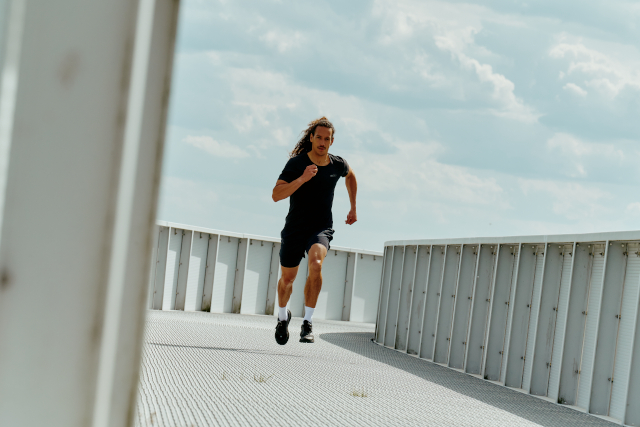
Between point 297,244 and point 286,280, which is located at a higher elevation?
point 297,244

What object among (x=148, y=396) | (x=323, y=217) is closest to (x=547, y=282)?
(x=323, y=217)

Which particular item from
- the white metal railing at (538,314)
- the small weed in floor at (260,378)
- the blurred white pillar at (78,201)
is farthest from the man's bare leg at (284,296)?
the blurred white pillar at (78,201)

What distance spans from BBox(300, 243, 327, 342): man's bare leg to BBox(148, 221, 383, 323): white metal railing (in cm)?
685

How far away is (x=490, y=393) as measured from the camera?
599cm

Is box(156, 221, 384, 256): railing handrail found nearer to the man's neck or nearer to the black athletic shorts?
the black athletic shorts

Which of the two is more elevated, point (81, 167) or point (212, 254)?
point (81, 167)

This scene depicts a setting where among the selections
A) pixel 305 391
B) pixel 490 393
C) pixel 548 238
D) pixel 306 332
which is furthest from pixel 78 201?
pixel 548 238

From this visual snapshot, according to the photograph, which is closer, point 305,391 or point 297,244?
point 305,391

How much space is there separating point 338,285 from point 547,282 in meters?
8.92

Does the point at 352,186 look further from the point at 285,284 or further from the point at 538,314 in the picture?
the point at 538,314

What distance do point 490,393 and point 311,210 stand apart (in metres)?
2.38

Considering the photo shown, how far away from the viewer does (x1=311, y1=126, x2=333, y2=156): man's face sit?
4.87 metres

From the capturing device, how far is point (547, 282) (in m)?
6.77

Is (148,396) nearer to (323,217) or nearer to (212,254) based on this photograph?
(323,217)
